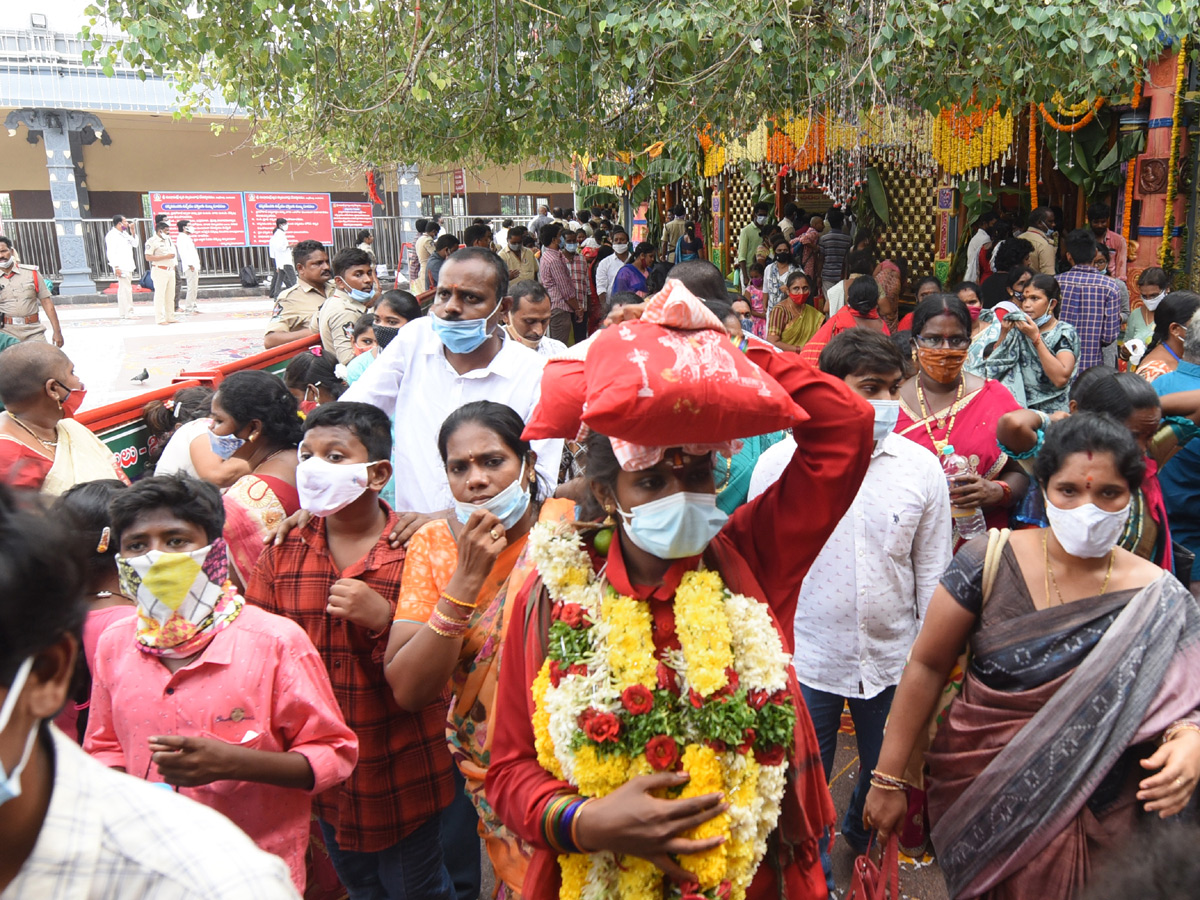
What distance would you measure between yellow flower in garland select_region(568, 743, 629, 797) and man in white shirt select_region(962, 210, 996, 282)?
10.4m

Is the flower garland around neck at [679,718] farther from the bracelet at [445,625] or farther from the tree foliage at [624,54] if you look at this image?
the tree foliage at [624,54]

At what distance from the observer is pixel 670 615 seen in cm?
189

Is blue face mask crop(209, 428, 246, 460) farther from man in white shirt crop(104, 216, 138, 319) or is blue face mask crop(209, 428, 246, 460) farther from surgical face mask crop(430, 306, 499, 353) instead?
man in white shirt crop(104, 216, 138, 319)

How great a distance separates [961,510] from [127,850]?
325 centimetres

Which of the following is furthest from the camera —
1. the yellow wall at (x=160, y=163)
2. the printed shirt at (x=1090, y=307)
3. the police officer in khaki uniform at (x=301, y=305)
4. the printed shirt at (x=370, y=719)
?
the yellow wall at (x=160, y=163)

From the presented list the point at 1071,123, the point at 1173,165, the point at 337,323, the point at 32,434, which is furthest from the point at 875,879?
the point at 1071,123

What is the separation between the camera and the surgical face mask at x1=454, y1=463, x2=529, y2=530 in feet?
8.99

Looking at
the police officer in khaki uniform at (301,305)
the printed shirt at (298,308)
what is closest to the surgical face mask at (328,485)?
the police officer in khaki uniform at (301,305)

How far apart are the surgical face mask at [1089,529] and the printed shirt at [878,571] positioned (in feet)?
2.74

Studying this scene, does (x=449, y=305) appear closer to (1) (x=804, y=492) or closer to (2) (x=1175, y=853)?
(1) (x=804, y=492)

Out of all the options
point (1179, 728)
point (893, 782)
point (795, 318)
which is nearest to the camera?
point (1179, 728)

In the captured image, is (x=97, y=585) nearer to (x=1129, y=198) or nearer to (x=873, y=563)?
(x=873, y=563)

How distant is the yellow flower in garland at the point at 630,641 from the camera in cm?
180

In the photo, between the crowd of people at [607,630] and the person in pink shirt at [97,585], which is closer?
the crowd of people at [607,630]
